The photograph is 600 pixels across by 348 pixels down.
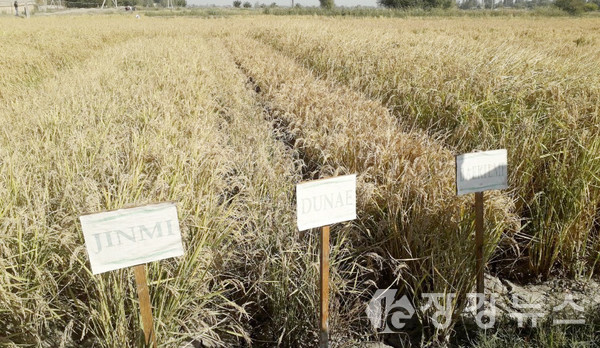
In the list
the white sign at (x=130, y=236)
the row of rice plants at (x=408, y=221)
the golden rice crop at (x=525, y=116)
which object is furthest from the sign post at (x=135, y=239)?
the golden rice crop at (x=525, y=116)

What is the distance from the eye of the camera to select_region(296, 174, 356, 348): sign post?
152 centimetres

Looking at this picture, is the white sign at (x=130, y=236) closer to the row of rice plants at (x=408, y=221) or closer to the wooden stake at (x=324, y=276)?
the wooden stake at (x=324, y=276)

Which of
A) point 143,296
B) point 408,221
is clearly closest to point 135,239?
point 143,296

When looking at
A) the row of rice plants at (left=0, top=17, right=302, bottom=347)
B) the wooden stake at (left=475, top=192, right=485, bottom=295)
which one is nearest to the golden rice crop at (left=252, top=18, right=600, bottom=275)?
the wooden stake at (left=475, top=192, right=485, bottom=295)

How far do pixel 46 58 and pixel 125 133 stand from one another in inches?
247

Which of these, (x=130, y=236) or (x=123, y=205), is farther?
(x=123, y=205)

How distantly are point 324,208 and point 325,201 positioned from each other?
1.1 inches

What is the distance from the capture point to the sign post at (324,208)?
152 cm

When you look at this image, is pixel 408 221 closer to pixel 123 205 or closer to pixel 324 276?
pixel 324 276

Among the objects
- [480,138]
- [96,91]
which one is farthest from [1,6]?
[480,138]

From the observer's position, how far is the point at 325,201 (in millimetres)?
1576

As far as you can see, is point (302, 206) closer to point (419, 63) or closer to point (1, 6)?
point (419, 63)

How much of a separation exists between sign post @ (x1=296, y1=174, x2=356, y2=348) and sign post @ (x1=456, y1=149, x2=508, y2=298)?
51 centimetres

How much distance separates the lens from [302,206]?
1.51 metres
